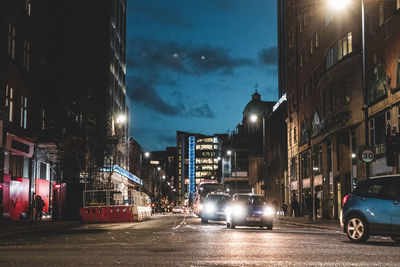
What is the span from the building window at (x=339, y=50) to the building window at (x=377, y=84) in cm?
408

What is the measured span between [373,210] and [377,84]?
19.8 meters

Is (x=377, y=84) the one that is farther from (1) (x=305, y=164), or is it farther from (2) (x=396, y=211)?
(1) (x=305, y=164)

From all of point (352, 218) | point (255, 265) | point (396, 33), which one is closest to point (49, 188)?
point (396, 33)

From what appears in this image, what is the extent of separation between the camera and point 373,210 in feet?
49.9

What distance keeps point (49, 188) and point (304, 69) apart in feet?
85.3

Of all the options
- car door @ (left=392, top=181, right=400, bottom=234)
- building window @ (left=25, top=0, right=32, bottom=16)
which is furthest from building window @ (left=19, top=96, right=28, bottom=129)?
car door @ (left=392, top=181, right=400, bottom=234)

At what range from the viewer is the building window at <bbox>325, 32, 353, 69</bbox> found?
37906mm

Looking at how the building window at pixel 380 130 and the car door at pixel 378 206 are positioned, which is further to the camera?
the building window at pixel 380 130

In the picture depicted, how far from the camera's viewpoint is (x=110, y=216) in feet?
125

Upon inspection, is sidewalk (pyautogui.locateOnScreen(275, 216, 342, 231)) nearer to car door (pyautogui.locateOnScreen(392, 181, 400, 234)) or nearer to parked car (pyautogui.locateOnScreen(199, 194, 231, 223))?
parked car (pyautogui.locateOnScreen(199, 194, 231, 223))

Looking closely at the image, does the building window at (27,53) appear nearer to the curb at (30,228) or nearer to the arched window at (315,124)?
the curb at (30,228)

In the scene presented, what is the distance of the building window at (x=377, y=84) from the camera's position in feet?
105

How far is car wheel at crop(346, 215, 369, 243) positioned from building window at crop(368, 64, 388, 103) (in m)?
17.5

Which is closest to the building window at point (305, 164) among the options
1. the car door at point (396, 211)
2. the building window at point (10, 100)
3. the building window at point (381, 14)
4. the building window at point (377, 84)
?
the building window at point (377, 84)
